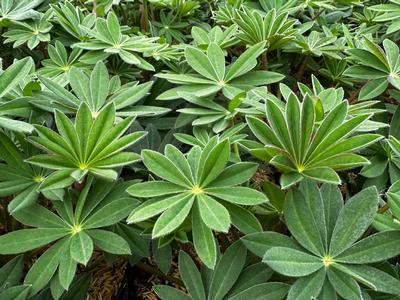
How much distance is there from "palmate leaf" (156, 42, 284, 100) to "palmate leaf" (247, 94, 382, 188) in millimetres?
248

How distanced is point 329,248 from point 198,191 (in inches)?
8.2

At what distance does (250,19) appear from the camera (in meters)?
1.10

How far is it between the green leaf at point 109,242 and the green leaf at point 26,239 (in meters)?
0.05

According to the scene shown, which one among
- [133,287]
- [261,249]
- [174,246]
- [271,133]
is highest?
[271,133]

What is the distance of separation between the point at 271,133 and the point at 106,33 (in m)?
0.53

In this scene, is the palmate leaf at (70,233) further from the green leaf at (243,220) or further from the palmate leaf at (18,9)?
the palmate leaf at (18,9)

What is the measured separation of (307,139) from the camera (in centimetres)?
72

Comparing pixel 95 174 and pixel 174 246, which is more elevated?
pixel 95 174

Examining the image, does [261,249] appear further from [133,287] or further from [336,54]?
[336,54]

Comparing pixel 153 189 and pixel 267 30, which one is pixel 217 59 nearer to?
pixel 267 30

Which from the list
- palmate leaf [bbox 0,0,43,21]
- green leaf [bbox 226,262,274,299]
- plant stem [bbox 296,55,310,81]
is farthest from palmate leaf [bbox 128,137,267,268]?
palmate leaf [bbox 0,0,43,21]

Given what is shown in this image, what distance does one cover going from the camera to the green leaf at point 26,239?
71 centimetres

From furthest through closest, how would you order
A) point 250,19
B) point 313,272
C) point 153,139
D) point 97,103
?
1. point 250,19
2. point 153,139
3. point 97,103
4. point 313,272

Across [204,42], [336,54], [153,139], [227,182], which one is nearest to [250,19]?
[204,42]
